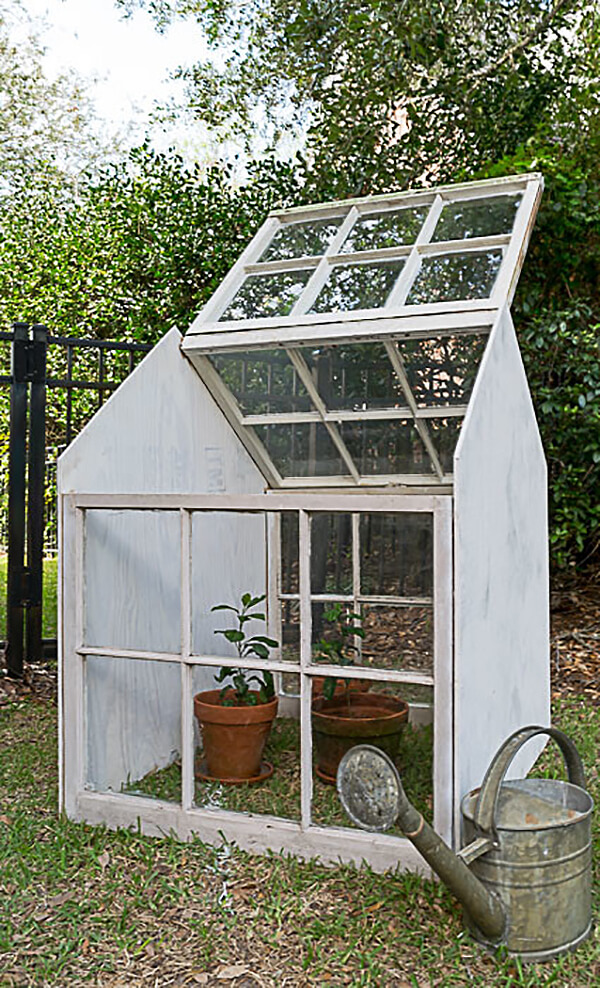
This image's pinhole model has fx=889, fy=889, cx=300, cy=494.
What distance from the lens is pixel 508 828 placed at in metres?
2.01

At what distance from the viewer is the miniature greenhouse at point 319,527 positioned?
7.95ft

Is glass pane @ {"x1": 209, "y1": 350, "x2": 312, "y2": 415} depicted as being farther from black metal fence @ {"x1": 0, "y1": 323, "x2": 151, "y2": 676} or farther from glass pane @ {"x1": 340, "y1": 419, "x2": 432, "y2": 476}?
black metal fence @ {"x1": 0, "y1": 323, "x2": 151, "y2": 676}

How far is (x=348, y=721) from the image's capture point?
2842 mm

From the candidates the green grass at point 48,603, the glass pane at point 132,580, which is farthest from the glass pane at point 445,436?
the green grass at point 48,603

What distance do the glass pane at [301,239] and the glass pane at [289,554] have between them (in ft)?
3.47

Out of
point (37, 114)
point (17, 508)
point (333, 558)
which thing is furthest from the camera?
point (37, 114)

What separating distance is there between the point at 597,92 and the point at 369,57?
1.56 meters

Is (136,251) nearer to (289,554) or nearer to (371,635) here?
(289,554)

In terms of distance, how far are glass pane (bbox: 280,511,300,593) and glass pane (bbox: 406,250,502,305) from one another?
1.09 metres

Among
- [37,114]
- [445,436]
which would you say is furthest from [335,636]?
[37,114]

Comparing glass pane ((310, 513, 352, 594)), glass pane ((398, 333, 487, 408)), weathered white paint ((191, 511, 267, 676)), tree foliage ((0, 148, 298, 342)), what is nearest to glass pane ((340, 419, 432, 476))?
glass pane ((398, 333, 487, 408))

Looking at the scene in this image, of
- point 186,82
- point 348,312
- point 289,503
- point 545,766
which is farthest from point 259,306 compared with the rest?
point 186,82

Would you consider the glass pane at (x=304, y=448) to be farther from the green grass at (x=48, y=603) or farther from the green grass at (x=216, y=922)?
the green grass at (x=48, y=603)

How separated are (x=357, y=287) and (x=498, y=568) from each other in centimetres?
123
